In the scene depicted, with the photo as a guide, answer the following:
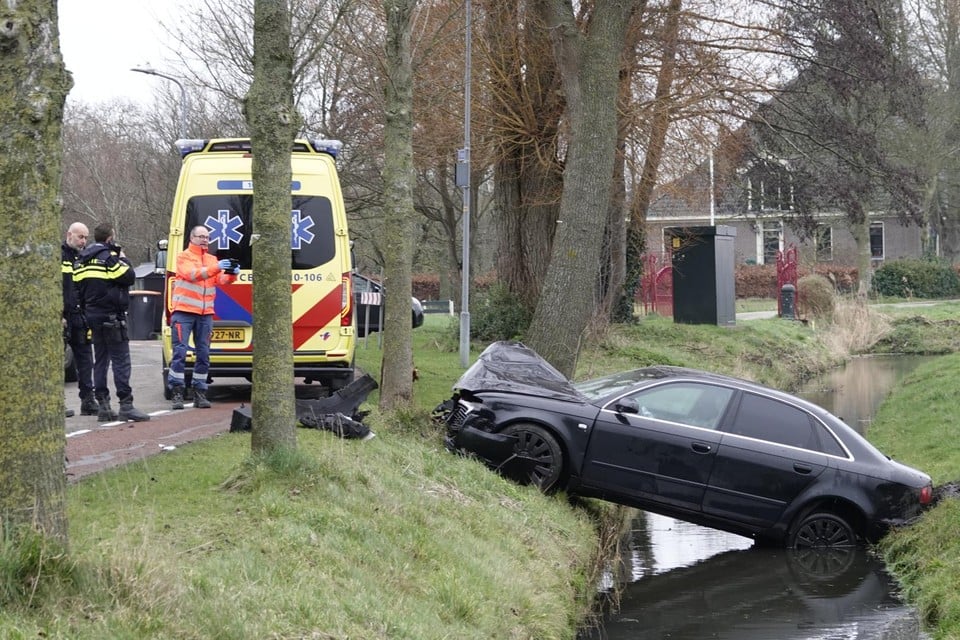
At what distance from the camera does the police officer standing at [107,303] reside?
12.2 meters

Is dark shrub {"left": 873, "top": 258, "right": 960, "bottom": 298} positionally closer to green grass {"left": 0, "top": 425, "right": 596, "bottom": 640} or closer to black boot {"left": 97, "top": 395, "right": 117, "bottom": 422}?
black boot {"left": 97, "top": 395, "right": 117, "bottom": 422}

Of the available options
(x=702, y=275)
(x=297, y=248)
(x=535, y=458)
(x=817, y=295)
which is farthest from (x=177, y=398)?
(x=817, y=295)

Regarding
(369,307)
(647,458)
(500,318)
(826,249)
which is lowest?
(647,458)

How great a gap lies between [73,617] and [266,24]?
15.5 ft

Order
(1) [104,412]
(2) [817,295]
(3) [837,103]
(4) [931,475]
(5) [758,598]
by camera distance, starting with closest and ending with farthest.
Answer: (5) [758,598] < (1) [104,412] < (4) [931,475] < (3) [837,103] < (2) [817,295]

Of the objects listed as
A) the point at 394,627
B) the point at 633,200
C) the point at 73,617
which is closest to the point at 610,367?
the point at 633,200

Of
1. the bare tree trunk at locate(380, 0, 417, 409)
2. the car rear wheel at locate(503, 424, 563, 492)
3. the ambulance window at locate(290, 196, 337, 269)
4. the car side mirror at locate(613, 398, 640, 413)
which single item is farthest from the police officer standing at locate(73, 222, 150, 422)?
the car side mirror at locate(613, 398, 640, 413)

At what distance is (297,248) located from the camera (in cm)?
1430

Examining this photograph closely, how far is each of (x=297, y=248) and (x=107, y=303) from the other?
8.96ft

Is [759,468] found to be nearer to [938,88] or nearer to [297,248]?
[297,248]

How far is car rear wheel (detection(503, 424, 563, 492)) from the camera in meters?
11.1

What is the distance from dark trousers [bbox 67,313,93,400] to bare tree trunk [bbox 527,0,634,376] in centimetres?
563

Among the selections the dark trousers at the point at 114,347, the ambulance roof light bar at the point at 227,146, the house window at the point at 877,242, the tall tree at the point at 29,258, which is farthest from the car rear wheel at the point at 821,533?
the house window at the point at 877,242

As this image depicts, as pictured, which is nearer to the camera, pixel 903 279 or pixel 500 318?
pixel 500 318
